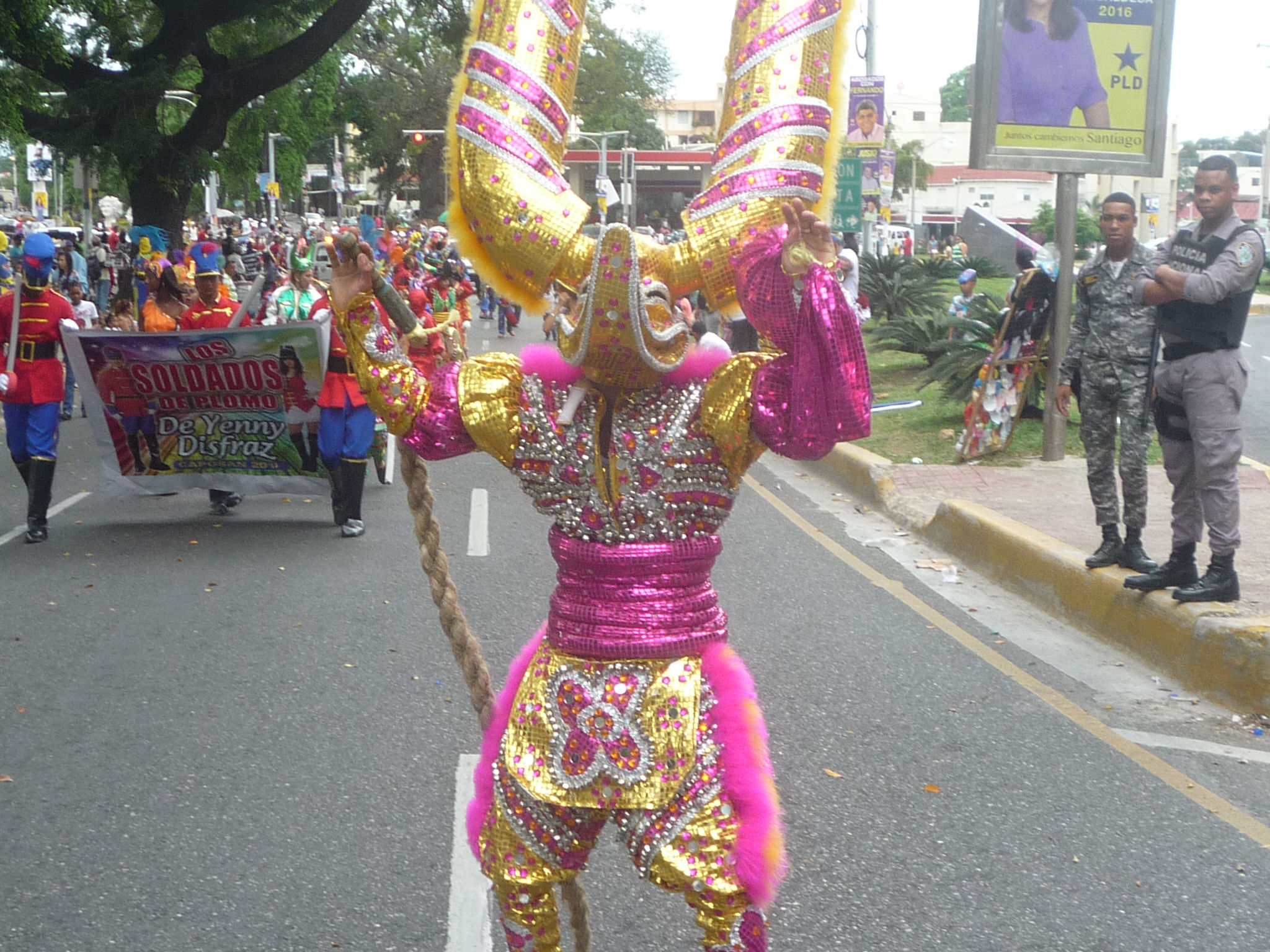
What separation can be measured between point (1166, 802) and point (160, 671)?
4.22 m

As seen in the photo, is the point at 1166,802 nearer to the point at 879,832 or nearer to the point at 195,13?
the point at 879,832

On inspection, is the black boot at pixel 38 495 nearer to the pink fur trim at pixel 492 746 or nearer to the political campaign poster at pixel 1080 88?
the pink fur trim at pixel 492 746

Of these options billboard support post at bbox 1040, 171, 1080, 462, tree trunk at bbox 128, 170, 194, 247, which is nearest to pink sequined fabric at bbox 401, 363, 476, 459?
billboard support post at bbox 1040, 171, 1080, 462

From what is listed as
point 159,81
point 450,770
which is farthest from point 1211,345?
point 159,81

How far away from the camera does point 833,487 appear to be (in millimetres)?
11648

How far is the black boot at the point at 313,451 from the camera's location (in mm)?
9367

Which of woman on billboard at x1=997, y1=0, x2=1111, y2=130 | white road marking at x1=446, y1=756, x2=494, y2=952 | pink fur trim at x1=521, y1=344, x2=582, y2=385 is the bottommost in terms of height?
white road marking at x1=446, y1=756, x2=494, y2=952

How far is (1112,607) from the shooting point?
6684mm

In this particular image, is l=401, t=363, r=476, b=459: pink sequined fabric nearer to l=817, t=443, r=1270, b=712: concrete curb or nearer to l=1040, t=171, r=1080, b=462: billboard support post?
l=817, t=443, r=1270, b=712: concrete curb

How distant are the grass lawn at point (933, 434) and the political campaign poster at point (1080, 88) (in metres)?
2.23

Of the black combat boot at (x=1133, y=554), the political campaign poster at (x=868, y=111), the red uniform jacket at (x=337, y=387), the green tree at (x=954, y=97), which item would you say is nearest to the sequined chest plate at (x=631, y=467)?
the black combat boot at (x=1133, y=554)

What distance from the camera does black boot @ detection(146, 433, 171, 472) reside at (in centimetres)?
947

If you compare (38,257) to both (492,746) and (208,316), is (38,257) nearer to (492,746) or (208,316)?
(208,316)

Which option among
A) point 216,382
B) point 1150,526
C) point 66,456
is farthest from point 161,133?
point 1150,526
